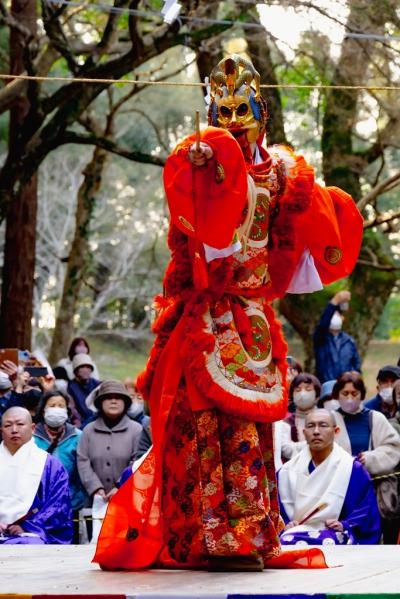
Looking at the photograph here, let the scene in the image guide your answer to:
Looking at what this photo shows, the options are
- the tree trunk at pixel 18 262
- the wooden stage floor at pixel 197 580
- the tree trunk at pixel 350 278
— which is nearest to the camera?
the wooden stage floor at pixel 197 580

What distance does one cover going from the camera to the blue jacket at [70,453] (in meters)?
9.48

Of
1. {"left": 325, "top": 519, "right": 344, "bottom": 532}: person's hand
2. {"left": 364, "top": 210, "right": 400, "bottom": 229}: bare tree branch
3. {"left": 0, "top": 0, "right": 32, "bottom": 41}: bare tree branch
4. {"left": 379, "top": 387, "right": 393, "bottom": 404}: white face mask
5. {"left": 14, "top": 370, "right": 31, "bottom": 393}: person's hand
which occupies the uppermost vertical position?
{"left": 0, "top": 0, "right": 32, "bottom": 41}: bare tree branch

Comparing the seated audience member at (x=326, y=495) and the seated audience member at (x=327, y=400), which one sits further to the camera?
the seated audience member at (x=327, y=400)

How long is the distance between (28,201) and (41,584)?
35.6ft

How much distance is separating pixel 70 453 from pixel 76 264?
739 centimetres

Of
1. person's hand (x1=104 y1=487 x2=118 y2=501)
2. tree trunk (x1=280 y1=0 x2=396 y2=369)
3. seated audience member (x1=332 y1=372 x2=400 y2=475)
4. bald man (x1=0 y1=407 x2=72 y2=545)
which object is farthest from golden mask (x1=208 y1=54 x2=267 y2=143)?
tree trunk (x1=280 y1=0 x2=396 y2=369)

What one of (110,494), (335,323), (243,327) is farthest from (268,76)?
(243,327)

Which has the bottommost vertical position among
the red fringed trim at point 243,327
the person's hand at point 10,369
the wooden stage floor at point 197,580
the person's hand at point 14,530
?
the wooden stage floor at point 197,580

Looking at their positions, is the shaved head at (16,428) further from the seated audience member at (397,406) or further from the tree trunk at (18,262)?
the tree trunk at (18,262)

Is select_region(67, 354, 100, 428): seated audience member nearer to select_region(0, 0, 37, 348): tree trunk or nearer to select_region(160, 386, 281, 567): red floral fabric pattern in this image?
select_region(0, 0, 37, 348): tree trunk

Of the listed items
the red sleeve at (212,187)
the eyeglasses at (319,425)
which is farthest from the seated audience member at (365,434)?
the red sleeve at (212,187)

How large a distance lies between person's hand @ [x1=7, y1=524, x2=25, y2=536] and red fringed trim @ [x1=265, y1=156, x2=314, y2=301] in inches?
107

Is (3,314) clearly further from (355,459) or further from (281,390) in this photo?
(281,390)

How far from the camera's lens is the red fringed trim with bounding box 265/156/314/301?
5.96 m
